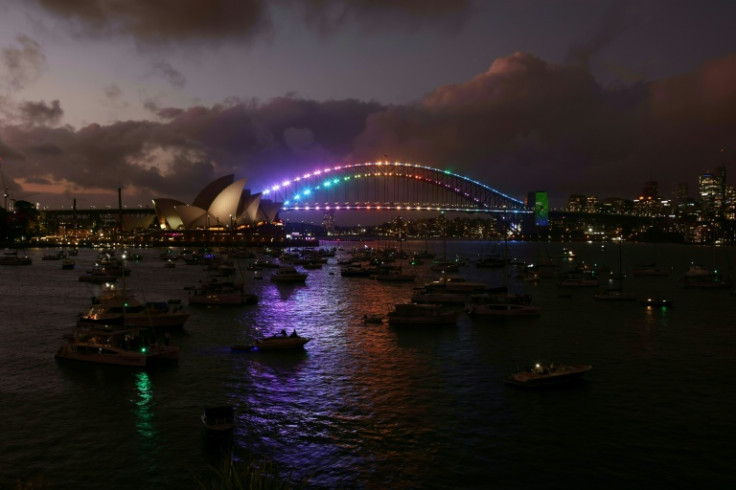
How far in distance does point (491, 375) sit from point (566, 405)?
4.63 meters

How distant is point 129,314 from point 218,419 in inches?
717

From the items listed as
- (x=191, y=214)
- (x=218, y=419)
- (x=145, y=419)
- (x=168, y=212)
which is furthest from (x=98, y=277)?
(x=168, y=212)

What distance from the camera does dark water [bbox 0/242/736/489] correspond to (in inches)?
623

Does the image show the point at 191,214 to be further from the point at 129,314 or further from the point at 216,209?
the point at 129,314

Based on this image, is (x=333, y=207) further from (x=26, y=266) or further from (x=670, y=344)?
(x=670, y=344)

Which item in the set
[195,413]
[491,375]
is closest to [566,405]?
[491,375]

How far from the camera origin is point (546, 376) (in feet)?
74.8

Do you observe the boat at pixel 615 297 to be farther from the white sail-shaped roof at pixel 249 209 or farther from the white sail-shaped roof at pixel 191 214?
the white sail-shaped roof at pixel 249 209

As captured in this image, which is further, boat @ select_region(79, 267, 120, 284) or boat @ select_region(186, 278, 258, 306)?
boat @ select_region(79, 267, 120, 284)

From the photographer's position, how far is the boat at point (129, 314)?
32.2 m

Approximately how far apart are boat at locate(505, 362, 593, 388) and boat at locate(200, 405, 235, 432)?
11414 millimetres

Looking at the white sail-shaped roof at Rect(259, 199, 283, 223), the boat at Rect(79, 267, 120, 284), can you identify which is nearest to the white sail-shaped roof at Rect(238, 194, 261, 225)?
the white sail-shaped roof at Rect(259, 199, 283, 223)

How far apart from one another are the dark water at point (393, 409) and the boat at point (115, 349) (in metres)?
0.53

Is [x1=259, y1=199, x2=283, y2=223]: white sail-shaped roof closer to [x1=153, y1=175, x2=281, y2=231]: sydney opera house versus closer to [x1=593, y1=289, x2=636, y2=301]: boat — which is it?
[x1=153, y1=175, x2=281, y2=231]: sydney opera house
